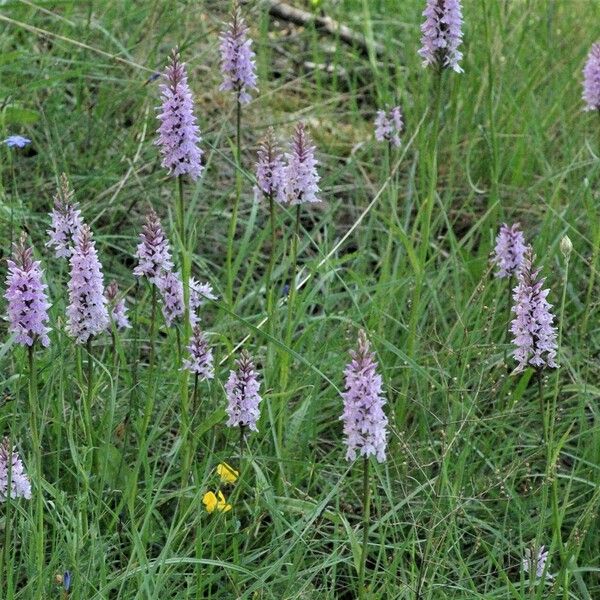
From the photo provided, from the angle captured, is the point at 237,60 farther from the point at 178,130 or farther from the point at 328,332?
the point at 328,332

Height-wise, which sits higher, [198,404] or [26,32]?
[26,32]

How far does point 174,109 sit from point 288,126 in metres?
2.05

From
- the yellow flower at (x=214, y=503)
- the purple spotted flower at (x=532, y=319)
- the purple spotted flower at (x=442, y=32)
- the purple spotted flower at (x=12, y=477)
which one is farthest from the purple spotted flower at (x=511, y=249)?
the purple spotted flower at (x=12, y=477)

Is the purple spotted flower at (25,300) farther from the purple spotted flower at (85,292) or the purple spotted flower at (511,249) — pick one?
the purple spotted flower at (511,249)

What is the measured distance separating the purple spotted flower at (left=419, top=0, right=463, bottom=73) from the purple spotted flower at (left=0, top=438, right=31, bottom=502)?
1179 mm

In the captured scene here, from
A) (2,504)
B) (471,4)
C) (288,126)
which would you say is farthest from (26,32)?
(2,504)

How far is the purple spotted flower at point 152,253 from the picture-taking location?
7.61 ft

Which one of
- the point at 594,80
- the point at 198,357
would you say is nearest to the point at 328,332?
the point at 198,357

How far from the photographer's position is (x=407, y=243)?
8.61 ft

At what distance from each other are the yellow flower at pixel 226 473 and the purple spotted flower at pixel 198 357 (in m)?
0.19

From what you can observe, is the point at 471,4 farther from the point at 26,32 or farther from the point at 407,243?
the point at 407,243

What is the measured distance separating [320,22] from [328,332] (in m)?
2.19

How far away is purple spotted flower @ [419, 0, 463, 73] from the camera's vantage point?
8.25ft

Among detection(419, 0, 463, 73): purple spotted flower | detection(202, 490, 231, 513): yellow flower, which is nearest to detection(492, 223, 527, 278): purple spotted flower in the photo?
detection(419, 0, 463, 73): purple spotted flower
